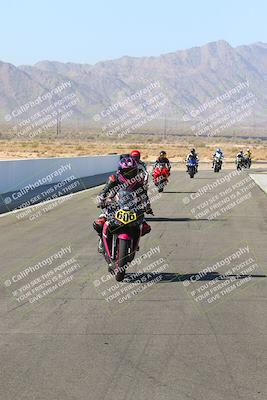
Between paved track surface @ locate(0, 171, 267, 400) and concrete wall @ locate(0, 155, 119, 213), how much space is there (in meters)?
11.4

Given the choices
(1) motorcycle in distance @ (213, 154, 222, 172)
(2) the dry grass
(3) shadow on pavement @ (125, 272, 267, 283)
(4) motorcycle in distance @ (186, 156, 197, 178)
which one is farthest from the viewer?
(2) the dry grass

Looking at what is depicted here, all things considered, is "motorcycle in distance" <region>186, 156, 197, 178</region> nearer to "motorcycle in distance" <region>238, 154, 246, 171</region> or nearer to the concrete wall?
the concrete wall

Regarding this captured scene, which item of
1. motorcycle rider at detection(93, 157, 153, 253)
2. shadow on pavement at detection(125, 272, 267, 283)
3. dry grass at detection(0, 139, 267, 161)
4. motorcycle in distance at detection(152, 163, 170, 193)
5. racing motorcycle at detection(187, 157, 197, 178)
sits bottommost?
dry grass at detection(0, 139, 267, 161)

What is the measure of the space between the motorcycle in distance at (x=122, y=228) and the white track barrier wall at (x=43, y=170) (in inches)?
577

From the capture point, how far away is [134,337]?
772 cm

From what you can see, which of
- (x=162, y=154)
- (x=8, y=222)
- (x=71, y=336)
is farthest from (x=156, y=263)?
(x=162, y=154)

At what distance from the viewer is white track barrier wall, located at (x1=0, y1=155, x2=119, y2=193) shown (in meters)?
26.0

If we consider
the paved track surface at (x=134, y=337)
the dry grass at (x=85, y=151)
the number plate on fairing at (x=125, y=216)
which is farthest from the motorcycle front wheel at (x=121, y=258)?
the dry grass at (x=85, y=151)

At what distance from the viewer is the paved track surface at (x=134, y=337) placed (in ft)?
Answer: 19.9

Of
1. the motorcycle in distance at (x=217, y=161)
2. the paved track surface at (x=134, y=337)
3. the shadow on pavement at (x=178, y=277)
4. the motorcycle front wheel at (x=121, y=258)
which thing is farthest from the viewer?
the motorcycle in distance at (x=217, y=161)

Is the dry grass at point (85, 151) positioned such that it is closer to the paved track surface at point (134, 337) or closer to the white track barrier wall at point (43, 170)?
the white track barrier wall at point (43, 170)

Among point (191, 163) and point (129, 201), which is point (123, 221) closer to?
point (129, 201)

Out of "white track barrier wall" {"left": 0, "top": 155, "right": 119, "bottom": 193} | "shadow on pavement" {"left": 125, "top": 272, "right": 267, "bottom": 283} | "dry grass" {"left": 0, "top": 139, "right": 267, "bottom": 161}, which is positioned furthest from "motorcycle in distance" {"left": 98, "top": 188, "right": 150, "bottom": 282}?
"dry grass" {"left": 0, "top": 139, "right": 267, "bottom": 161}

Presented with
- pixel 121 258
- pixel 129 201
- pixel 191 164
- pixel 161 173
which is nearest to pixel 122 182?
pixel 129 201
